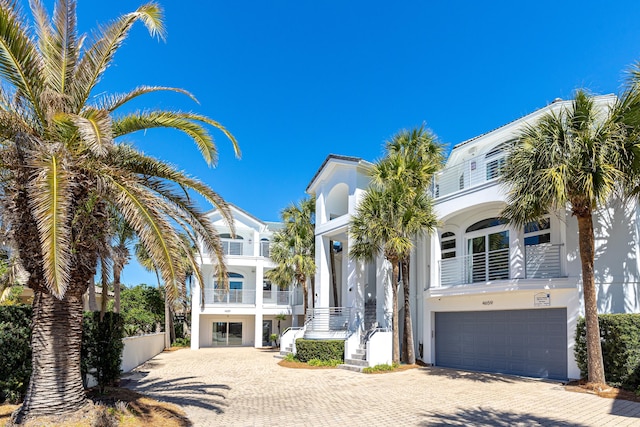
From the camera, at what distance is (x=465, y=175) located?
18.3m

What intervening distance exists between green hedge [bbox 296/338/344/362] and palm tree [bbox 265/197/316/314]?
20.6 feet

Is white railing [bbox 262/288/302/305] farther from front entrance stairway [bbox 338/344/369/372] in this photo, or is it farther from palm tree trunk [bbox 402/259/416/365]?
palm tree trunk [bbox 402/259/416/365]

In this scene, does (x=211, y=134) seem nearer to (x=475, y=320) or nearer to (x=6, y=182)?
(x=6, y=182)

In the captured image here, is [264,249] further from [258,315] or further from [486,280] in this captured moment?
[486,280]

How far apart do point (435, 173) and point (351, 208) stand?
15.6 ft

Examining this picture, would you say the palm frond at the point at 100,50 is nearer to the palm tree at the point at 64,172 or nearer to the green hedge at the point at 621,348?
the palm tree at the point at 64,172

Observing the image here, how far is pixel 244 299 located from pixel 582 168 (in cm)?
2546

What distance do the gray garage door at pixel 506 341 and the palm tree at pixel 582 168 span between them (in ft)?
8.11

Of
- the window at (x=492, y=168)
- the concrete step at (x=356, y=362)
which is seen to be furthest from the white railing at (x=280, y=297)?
the window at (x=492, y=168)

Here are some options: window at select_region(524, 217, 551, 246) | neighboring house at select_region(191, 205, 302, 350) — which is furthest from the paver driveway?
Answer: neighboring house at select_region(191, 205, 302, 350)

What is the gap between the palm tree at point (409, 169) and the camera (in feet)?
60.0

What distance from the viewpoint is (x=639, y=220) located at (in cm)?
1391

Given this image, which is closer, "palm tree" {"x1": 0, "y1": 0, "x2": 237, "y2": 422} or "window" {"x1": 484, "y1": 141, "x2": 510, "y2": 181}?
"palm tree" {"x1": 0, "y1": 0, "x2": 237, "y2": 422}

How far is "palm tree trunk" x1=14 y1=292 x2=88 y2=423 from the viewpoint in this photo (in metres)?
7.80
